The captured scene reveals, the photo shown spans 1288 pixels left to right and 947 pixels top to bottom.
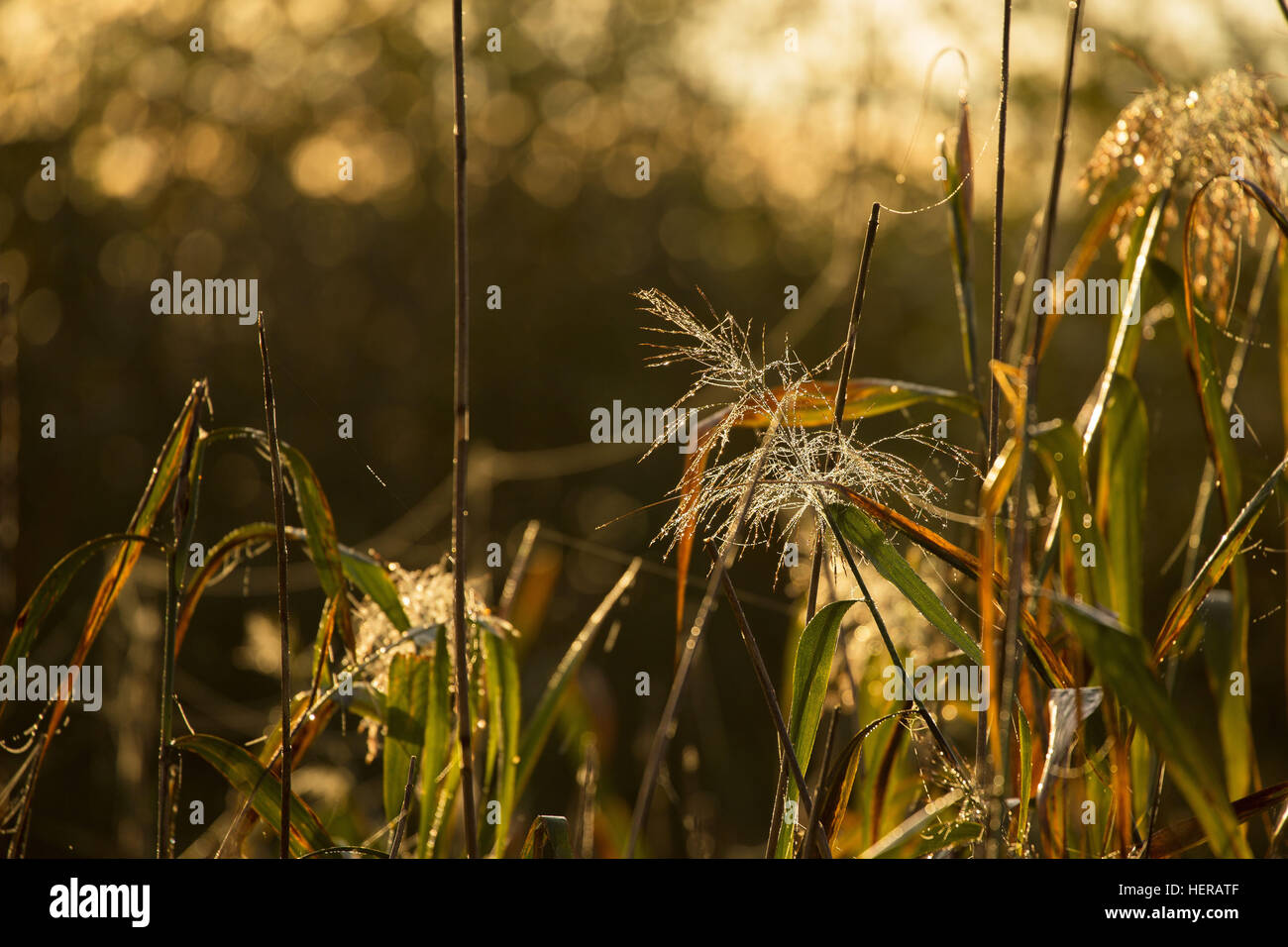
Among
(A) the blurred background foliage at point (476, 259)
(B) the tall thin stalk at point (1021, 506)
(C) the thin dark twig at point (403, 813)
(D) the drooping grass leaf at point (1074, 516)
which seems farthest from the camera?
(A) the blurred background foliage at point (476, 259)

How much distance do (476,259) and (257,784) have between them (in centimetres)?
462

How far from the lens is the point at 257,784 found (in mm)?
766

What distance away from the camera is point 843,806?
29.9 inches

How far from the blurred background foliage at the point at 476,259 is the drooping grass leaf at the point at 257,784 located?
2862 millimetres

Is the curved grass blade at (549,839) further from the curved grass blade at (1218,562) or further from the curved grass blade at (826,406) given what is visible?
the curved grass blade at (1218,562)

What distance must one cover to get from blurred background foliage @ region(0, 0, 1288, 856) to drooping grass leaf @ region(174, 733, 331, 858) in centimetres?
286

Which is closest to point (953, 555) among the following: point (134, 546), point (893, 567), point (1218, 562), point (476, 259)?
point (893, 567)

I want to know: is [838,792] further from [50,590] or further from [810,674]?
[50,590]

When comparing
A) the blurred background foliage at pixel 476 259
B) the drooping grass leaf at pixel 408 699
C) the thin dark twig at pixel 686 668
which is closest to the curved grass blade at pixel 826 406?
the thin dark twig at pixel 686 668

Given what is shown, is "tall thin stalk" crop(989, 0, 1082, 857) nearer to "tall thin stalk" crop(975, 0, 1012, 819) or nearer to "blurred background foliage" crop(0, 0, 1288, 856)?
"tall thin stalk" crop(975, 0, 1012, 819)

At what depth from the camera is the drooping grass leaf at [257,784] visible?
0.77 metres
